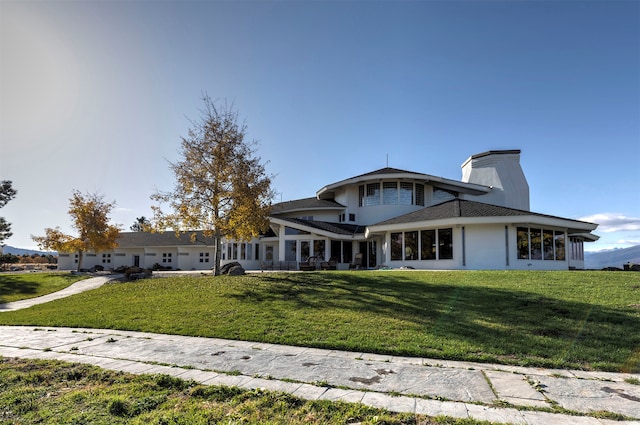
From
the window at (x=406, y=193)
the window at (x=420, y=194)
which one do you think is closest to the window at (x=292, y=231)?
the window at (x=406, y=193)

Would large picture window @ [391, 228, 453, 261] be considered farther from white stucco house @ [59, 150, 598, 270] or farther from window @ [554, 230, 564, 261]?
window @ [554, 230, 564, 261]

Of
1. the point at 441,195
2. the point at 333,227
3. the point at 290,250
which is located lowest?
the point at 290,250

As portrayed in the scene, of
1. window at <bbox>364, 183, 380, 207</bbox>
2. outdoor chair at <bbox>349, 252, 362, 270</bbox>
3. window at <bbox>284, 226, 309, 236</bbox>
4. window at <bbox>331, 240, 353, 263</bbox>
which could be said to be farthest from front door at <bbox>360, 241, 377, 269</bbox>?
window at <bbox>284, 226, 309, 236</bbox>

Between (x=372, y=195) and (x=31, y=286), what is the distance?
25.5m

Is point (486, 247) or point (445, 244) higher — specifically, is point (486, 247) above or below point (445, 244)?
below

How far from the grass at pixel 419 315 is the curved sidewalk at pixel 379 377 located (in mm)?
653

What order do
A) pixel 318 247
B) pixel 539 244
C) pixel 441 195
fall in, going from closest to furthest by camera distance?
pixel 539 244, pixel 318 247, pixel 441 195

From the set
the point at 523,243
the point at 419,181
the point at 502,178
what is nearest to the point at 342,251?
the point at 419,181

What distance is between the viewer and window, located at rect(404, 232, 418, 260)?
74.1 ft

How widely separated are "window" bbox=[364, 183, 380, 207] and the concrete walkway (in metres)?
23.7

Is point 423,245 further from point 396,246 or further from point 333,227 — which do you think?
point 333,227

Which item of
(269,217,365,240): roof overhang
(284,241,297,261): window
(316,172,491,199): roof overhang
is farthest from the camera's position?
(316,172,491,199): roof overhang

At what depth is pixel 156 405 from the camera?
4270 mm

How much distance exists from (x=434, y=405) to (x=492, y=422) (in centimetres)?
66
